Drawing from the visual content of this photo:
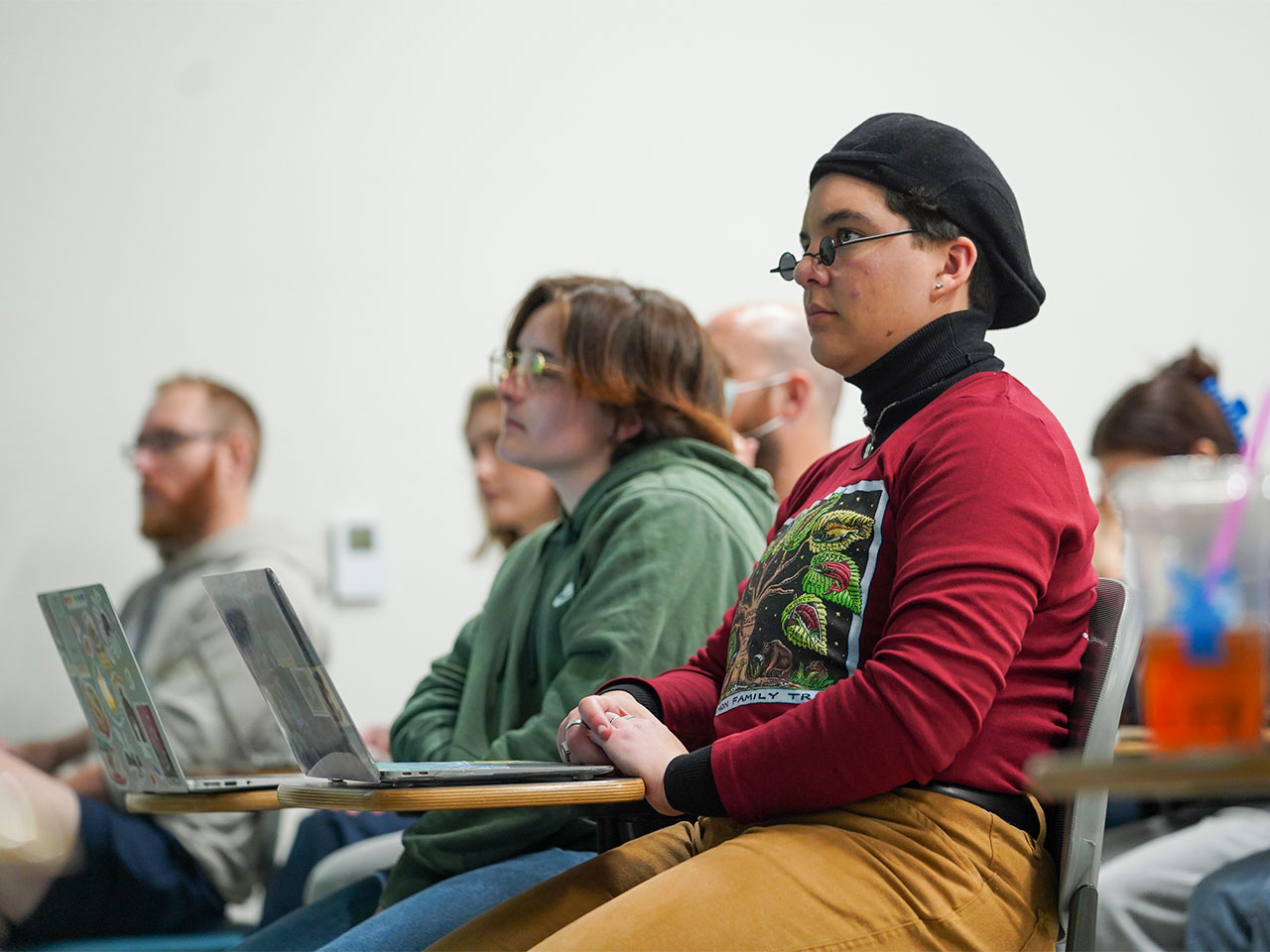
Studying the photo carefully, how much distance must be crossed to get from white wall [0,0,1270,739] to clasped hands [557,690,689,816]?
76.7 inches

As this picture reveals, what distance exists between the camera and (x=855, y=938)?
1030 millimetres

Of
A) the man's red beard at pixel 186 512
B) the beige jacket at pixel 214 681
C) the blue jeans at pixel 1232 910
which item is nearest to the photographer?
the blue jeans at pixel 1232 910

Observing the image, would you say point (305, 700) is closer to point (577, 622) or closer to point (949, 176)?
point (577, 622)

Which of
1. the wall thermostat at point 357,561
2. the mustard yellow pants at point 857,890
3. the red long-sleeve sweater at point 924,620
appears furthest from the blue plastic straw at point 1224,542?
the wall thermostat at point 357,561

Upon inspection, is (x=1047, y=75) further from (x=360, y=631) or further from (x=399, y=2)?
(x=360, y=631)

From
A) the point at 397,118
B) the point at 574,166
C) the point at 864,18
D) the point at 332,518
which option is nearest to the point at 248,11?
the point at 397,118

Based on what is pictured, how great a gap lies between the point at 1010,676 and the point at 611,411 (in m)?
0.95

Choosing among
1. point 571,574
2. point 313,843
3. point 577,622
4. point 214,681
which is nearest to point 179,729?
point 214,681

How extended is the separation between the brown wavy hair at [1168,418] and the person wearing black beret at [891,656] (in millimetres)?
1384

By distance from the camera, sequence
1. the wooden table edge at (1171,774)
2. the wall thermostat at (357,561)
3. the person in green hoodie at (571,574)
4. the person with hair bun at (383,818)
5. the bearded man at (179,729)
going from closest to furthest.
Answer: the wooden table edge at (1171,774), the person in green hoodie at (571,574), the person with hair bun at (383,818), the bearded man at (179,729), the wall thermostat at (357,561)

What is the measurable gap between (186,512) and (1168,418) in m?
2.27

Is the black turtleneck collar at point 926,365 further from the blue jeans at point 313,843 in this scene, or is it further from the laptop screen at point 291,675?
the blue jeans at point 313,843

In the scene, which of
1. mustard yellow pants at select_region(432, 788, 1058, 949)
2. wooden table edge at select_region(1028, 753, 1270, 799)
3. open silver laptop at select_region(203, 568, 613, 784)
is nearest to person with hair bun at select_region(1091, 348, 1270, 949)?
mustard yellow pants at select_region(432, 788, 1058, 949)

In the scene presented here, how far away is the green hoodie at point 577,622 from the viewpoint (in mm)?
1630
